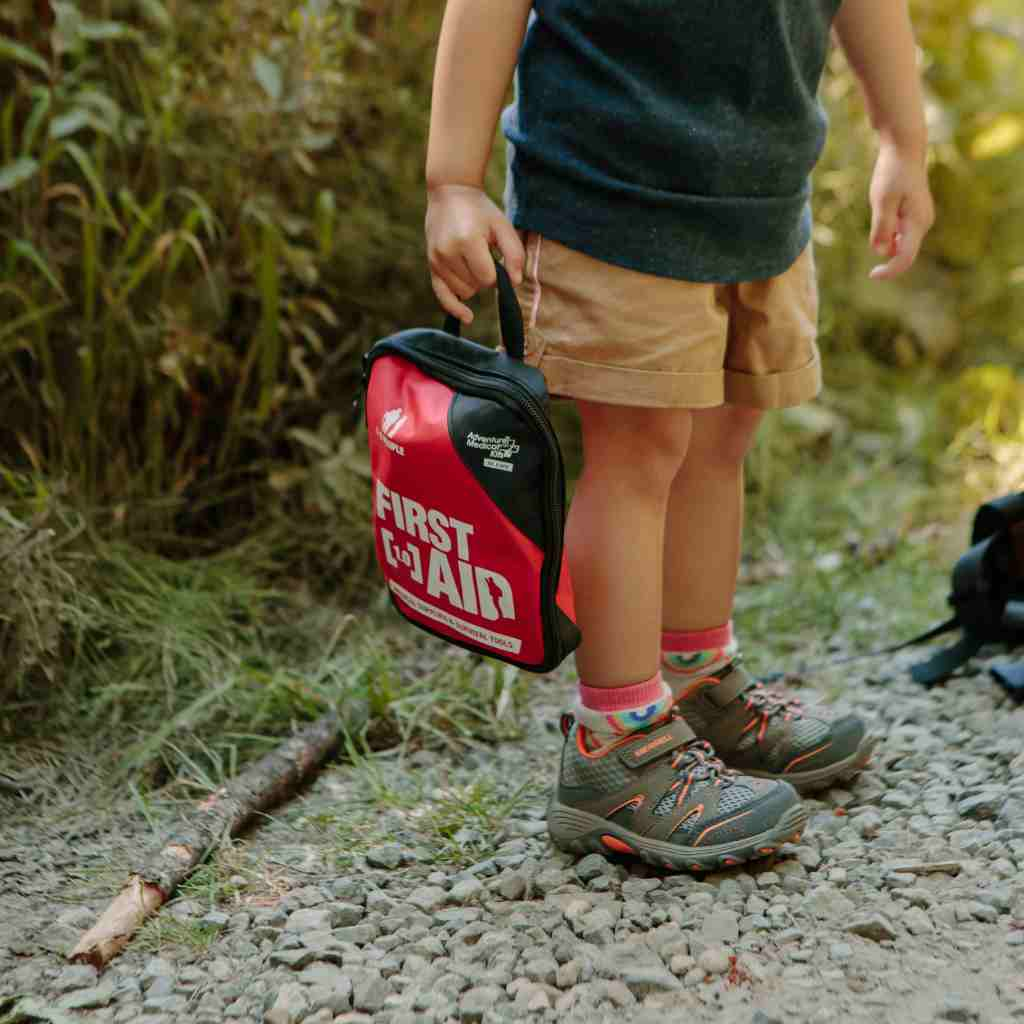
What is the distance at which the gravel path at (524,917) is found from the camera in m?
1.14

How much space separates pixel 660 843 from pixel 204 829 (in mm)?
546

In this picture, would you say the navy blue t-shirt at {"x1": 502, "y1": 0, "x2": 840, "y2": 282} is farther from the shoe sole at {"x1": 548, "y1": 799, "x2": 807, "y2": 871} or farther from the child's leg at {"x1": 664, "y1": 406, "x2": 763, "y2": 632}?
the shoe sole at {"x1": 548, "y1": 799, "x2": 807, "y2": 871}

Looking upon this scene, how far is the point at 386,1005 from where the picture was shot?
1.15 m

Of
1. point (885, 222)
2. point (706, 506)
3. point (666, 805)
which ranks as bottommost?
point (666, 805)

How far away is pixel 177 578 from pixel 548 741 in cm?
76

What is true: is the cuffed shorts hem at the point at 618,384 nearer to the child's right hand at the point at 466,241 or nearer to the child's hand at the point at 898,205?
the child's right hand at the point at 466,241

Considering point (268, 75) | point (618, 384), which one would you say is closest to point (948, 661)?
point (618, 384)

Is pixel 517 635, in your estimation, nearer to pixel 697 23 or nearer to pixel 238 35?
pixel 697 23

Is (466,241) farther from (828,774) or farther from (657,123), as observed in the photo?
(828,774)

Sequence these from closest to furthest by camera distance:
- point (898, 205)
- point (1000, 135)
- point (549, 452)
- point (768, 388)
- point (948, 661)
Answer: point (549, 452), point (768, 388), point (898, 205), point (948, 661), point (1000, 135)

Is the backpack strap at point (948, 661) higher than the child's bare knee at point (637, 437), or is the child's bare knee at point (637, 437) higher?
the child's bare knee at point (637, 437)

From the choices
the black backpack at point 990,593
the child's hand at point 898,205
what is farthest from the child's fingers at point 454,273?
the black backpack at point 990,593

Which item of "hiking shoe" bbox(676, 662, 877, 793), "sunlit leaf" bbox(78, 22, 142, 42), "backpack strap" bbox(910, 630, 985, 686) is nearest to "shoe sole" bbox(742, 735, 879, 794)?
"hiking shoe" bbox(676, 662, 877, 793)

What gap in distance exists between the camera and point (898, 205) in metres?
1.57
